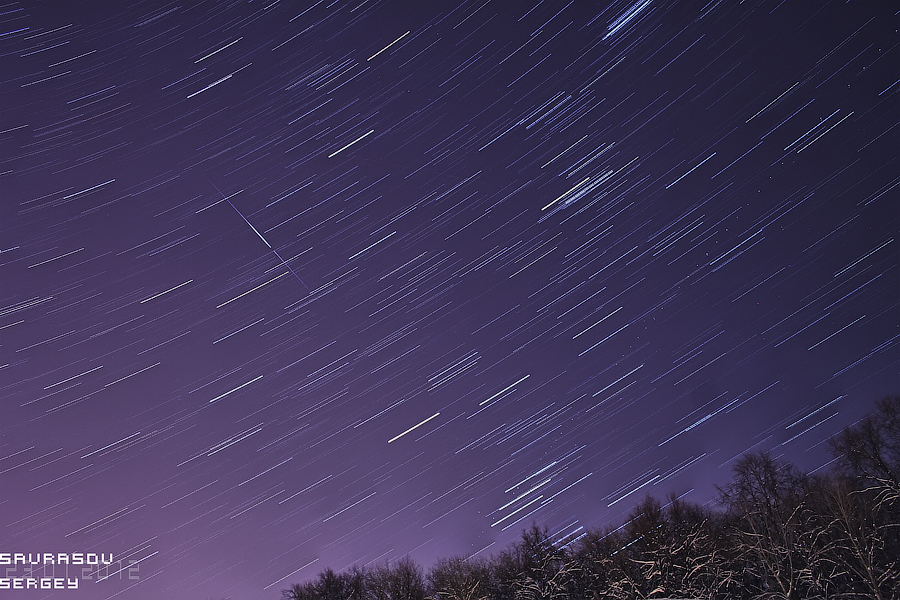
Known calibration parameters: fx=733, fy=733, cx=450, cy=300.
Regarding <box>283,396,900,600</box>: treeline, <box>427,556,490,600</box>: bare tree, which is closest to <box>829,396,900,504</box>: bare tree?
<box>283,396,900,600</box>: treeline

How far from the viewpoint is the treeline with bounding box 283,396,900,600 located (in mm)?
38281

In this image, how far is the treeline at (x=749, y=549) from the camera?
3828 cm

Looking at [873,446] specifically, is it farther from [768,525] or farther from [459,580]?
[459,580]

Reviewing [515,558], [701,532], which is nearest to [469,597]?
[515,558]

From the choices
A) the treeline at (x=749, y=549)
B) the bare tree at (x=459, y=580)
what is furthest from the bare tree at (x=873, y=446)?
the bare tree at (x=459, y=580)

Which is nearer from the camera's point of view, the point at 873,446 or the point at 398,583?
the point at 873,446

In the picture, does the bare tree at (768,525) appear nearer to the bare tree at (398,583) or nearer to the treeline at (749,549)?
the treeline at (749,549)

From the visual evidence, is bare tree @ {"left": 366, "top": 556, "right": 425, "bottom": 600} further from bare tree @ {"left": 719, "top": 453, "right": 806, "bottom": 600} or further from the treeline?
bare tree @ {"left": 719, "top": 453, "right": 806, "bottom": 600}

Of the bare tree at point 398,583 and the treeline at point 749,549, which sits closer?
the treeline at point 749,549

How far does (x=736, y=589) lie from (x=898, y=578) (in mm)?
10386

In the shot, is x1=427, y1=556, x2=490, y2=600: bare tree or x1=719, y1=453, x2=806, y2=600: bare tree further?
x1=427, y1=556, x2=490, y2=600: bare tree

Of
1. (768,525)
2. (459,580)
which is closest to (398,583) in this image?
(459,580)

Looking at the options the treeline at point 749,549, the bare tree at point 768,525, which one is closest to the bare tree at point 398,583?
the treeline at point 749,549

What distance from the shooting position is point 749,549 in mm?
40781
